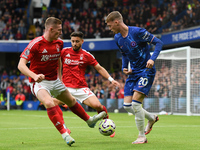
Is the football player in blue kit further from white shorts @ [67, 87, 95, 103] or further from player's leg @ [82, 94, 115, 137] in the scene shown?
white shorts @ [67, 87, 95, 103]

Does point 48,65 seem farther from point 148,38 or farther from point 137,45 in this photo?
point 148,38

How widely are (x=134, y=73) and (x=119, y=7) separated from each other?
2329 centimetres

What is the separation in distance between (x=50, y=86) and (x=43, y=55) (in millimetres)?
573

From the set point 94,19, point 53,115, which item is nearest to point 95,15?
point 94,19

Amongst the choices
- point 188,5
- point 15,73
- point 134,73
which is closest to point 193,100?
point 188,5

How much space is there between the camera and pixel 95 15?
30.5 meters

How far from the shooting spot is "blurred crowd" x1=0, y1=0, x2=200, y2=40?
76.4ft

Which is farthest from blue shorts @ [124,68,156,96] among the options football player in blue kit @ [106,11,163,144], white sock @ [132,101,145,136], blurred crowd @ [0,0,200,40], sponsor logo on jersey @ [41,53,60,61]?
blurred crowd @ [0,0,200,40]

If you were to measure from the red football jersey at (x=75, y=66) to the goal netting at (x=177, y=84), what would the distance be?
884 cm

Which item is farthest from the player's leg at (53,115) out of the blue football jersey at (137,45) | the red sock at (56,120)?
the blue football jersey at (137,45)

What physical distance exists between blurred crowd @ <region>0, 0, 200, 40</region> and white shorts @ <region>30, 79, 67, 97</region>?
15.8 meters

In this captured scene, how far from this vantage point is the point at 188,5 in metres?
22.5

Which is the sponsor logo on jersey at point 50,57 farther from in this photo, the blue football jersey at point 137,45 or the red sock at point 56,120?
the blue football jersey at point 137,45

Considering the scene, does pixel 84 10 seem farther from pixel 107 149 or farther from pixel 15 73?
pixel 107 149
